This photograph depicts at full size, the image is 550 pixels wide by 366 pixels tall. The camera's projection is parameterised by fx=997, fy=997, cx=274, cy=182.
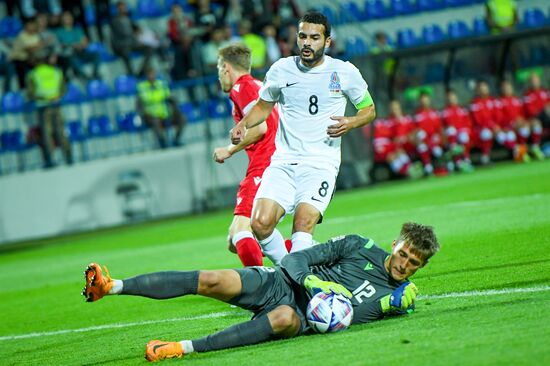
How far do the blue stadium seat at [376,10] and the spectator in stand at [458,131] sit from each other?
4.20 meters

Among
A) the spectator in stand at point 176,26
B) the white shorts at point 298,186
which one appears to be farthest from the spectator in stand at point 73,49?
the white shorts at point 298,186

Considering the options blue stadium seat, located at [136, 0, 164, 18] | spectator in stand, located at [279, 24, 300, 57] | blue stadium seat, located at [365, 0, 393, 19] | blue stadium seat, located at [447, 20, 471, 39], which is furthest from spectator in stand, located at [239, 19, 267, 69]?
blue stadium seat, located at [447, 20, 471, 39]

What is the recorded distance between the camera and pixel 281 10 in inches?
946

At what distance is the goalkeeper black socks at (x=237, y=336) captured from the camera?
245 inches

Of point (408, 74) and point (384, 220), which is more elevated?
point (408, 74)

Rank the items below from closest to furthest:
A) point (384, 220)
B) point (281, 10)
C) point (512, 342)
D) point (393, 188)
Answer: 1. point (512, 342)
2. point (384, 220)
3. point (393, 188)
4. point (281, 10)

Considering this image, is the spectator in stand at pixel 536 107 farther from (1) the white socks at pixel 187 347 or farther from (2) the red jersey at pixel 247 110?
(1) the white socks at pixel 187 347

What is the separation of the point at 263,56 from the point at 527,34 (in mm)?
5920

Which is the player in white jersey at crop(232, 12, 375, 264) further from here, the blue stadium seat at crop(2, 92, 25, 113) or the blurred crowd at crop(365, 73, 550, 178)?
the blurred crowd at crop(365, 73, 550, 178)

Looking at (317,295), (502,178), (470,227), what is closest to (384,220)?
(470,227)

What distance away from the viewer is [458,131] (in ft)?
71.8

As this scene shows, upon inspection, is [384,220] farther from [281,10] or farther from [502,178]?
[281,10]

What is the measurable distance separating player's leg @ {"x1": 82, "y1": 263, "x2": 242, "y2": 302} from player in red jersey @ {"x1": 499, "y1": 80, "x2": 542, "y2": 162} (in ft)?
54.2

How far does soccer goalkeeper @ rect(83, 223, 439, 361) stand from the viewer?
6098 millimetres
